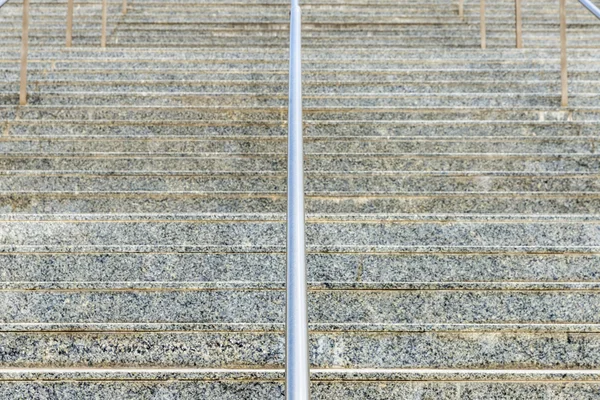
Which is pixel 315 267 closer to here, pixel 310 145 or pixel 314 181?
pixel 314 181

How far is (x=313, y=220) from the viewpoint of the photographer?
2.58 m

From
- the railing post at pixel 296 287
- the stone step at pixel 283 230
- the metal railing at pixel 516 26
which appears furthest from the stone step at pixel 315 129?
the railing post at pixel 296 287

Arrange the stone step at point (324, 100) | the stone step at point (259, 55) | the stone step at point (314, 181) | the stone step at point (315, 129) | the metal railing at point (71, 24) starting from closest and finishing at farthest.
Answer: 1. the stone step at point (314, 181)
2. the stone step at point (315, 129)
3. the stone step at point (324, 100)
4. the stone step at point (259, 55)
5. the metal railing at point (71, 24)

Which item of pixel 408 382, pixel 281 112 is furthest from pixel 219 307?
pixel 281 112

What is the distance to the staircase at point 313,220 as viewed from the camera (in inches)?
78.3

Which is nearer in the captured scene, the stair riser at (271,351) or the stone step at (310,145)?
the stair riser at (271,351)

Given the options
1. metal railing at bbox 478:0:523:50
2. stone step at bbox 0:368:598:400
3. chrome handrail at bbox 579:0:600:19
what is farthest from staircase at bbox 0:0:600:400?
chrome handrail at bbox 579:0:600:19

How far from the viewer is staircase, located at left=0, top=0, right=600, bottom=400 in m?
1.99

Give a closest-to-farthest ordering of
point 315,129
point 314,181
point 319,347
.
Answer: point 319,347 < point 314,181 < point 315,129

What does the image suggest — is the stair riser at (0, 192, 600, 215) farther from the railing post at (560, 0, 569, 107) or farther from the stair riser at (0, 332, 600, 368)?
the stair riser at (0, 332, 600, 368)

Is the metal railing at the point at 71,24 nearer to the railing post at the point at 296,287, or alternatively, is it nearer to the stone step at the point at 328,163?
the stone step at the point at 328,163

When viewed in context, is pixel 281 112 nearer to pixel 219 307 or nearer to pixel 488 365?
pixel 219 307

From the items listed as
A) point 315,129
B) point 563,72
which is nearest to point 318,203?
point 315,129

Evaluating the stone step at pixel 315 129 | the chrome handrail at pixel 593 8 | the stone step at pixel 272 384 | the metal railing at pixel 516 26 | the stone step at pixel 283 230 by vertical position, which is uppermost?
the metal railing at pixel 516 26
